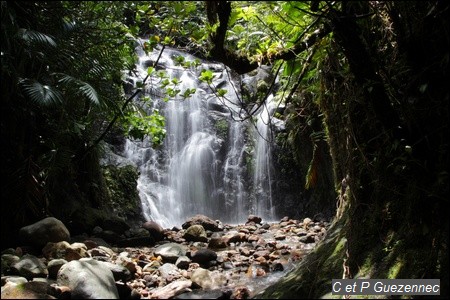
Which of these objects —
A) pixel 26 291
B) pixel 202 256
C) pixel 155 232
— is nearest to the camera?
pixel 26 291

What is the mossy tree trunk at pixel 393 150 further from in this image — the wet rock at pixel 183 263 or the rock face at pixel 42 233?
the rock face at pixel 42 233

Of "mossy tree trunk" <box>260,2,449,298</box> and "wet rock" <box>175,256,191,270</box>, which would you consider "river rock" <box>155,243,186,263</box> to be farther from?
"mossy tree trunk" <box>260,2,449,298</box>

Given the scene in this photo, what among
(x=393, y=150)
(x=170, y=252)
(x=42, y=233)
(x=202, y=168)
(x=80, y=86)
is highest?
(x=80, y=86)

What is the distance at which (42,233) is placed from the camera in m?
5.18

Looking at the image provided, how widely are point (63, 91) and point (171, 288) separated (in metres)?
3.27

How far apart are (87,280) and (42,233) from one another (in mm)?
2005

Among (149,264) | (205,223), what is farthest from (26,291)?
(205,223)

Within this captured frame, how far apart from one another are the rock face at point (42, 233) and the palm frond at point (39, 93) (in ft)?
5.52

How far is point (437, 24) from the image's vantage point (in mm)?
2611

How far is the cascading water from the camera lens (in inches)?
449

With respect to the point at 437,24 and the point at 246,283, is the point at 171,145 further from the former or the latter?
the point at 437,24

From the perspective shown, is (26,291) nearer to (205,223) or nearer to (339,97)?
(339,97)

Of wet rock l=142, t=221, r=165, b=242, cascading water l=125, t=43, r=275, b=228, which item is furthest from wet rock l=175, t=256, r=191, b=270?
cascading water l=125, t=43, r=275, b=228

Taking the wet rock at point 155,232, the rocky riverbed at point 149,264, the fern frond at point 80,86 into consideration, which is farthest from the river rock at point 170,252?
the fern frond at point 80,86
